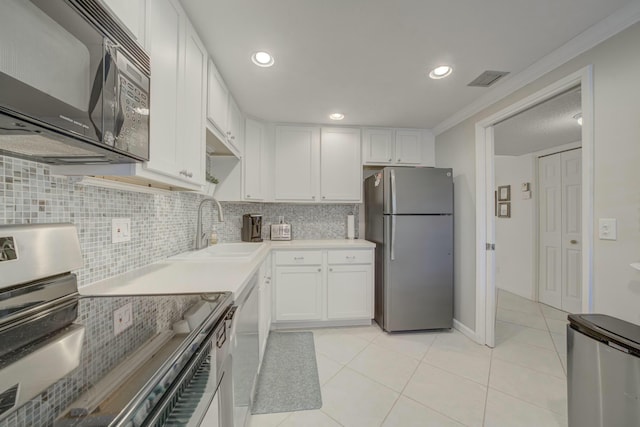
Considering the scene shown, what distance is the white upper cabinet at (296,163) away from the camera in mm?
2740

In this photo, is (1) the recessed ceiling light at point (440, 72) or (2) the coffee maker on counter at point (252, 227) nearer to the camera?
(1) the recessed ceiling light at point (440, 72)

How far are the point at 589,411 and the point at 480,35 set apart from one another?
2.01 metres

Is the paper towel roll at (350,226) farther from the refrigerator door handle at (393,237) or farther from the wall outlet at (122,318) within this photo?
the wall outlet at (122,318)

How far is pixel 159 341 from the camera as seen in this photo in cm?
59

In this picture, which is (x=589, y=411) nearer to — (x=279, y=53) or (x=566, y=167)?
(x=279, y=53)

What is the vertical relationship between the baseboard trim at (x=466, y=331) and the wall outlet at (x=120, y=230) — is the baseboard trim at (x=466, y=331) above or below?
below

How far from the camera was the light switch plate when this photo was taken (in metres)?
1.29

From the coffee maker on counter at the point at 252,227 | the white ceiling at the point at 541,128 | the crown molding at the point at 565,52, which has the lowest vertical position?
the coffee maker on counter at the point at 252,227

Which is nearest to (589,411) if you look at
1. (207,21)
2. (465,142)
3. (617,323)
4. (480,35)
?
(617,323)

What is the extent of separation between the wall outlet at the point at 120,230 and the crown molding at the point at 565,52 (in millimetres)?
2756

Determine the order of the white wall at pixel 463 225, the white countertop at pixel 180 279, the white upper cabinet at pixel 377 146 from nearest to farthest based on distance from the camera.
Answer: the white countertop at pixel 180 279
the white wall at pixel 463 225
the white upper cabinet at pixel 377 146

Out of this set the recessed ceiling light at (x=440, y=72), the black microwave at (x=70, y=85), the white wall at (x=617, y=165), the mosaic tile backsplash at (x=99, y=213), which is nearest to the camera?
the black microwave at (x=70, y=85)

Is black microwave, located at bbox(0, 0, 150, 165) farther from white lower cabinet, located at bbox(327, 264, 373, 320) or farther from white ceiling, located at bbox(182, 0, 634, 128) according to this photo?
white lower cabinet, located at bbox(327, 264, 373, 320)

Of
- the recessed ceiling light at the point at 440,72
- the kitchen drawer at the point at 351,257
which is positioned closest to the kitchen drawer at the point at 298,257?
the kitchen drawer at the point at 351,257
